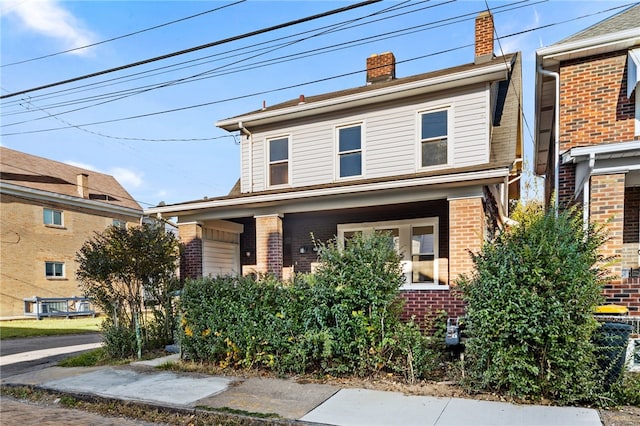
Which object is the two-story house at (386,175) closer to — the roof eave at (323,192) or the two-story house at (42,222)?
the roof eave at (323,192)

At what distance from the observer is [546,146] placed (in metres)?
11.5

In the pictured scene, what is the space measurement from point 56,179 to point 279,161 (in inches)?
650

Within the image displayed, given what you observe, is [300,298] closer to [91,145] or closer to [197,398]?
[197,398]

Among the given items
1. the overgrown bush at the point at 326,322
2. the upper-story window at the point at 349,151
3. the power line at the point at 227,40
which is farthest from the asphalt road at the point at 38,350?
the upper-story window at the point at 349,151

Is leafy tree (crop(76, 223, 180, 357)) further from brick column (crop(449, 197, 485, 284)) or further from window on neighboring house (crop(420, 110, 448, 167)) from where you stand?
window on neighboring house (crop(420, 110, 448, 167))

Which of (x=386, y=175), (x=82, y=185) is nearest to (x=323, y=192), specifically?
(x=386, y=175)

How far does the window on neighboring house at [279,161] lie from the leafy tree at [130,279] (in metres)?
3.58

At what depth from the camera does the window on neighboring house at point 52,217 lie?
61.4 ft

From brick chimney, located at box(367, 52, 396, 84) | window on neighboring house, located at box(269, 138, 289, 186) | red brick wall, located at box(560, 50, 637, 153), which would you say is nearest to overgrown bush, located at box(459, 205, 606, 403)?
red brick wall, located at box(560, 50, 637, 153)

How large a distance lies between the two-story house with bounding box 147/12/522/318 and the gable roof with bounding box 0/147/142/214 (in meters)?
13.4

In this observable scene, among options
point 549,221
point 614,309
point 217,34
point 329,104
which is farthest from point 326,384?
point 329,104

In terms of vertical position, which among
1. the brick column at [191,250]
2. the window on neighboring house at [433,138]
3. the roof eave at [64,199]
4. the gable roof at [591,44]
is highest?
the gable roof at [591,44]

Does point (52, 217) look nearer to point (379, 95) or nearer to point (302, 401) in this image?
point (379, 95)

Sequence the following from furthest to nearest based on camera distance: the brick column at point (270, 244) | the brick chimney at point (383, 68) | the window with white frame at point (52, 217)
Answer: the window with white frame at point (52, 217) → the brick chimney at point (383, 68) → the brick column at point (270, 244)
